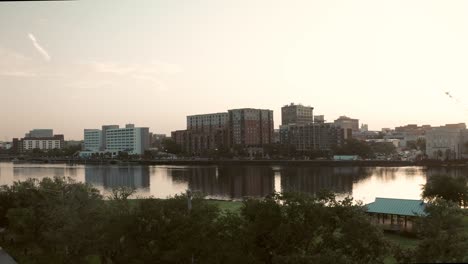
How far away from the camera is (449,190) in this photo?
2205 centimetres

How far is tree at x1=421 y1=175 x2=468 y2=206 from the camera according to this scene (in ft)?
72.1

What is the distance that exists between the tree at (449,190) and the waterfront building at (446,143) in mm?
61333

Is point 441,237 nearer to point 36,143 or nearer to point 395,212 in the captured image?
point 395,212

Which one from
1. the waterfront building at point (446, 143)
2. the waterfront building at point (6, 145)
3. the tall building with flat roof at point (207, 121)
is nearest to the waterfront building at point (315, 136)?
the tall building with flat roof at point (207, 121)

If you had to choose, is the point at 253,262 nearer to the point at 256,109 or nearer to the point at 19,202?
the point at 19,202

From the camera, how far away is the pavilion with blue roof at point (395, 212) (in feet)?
59.5

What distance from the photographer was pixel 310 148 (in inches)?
3907

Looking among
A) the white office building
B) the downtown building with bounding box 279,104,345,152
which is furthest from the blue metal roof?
the white office building

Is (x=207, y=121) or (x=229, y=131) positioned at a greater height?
(x=207, y=121)

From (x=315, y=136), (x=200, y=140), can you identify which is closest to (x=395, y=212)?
(x=315, y=136)

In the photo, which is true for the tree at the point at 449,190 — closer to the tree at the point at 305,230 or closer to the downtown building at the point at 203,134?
the tree at the point at 305,230

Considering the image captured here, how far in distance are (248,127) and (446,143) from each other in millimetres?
42475

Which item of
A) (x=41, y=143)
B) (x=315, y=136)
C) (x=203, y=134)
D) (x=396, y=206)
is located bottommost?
(x=396, y=206)

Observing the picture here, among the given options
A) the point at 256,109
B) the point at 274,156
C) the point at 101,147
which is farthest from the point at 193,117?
the point at 101,147
